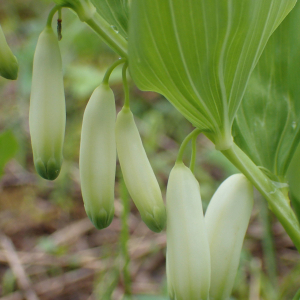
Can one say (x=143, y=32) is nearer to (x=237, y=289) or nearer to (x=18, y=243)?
(x=237, y=289)

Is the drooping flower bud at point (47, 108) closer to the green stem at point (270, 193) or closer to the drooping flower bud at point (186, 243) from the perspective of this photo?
the drooping flower bud at point (186, 243)

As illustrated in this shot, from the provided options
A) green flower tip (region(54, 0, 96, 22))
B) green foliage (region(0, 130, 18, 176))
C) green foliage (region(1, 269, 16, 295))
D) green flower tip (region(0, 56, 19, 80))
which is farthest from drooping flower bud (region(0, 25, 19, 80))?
green foliage (region(1, 269, 16, 295))

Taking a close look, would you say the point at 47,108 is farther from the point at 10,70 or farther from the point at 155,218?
the point at 155,218

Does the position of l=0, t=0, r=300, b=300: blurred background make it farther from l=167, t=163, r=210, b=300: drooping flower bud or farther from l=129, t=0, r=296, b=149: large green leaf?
l=129, t=0, r=296, b=149: large green leaf

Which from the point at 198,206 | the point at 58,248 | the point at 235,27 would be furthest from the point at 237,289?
the point at 235,27

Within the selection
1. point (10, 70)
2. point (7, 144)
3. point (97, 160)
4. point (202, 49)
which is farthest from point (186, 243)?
point (7, 144)

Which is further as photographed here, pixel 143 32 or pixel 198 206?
pixel 198 206
